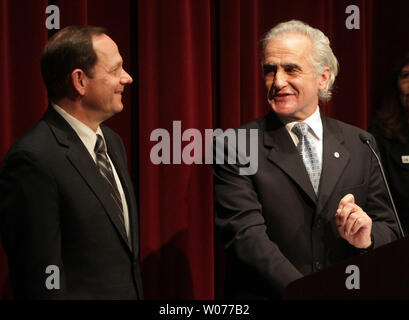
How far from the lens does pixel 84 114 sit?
6.54 feet

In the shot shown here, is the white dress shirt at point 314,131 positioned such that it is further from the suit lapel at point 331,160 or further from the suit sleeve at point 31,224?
the suit sleeve at point 31,224

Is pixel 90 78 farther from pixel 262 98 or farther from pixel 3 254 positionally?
pixel 262 98

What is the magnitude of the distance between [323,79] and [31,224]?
4.00ft

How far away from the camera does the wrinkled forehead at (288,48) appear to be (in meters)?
2.21

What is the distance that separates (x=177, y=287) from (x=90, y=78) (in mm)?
1174

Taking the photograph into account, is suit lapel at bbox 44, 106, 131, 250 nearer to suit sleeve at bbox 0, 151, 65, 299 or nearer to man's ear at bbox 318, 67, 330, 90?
suit sleeve at bbox 0, 151, 65, 299

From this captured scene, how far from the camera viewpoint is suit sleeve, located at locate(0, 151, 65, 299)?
1.74 m

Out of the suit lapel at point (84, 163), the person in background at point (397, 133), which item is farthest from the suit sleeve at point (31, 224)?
the person in background at point (397, 133)

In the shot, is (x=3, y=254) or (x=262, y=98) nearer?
(x=3, y=254)

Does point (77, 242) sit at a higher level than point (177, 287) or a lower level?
higher

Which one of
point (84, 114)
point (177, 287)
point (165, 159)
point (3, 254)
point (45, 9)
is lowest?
point (177, 287)

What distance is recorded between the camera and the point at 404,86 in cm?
288

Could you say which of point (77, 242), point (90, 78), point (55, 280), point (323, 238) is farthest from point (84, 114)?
point (323, 238)
